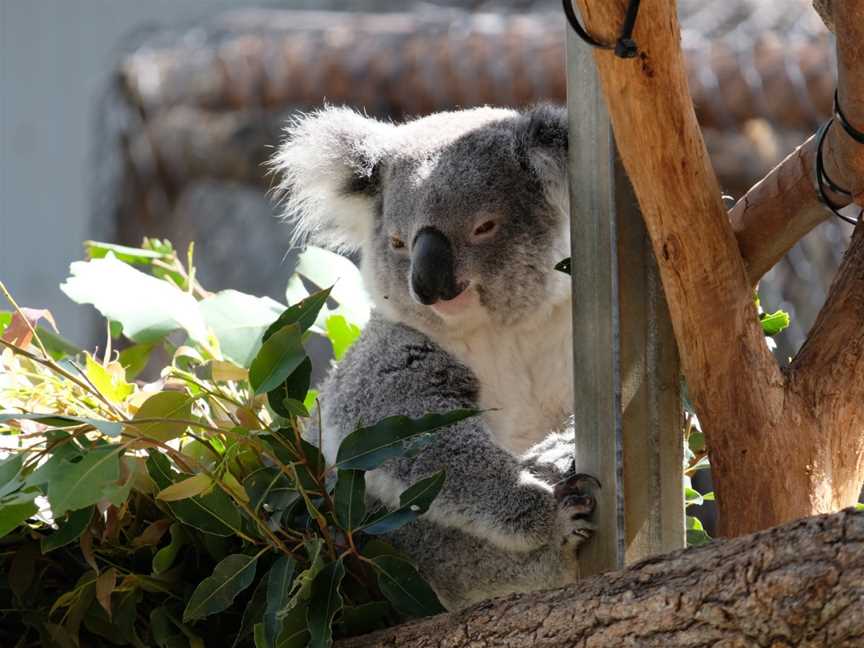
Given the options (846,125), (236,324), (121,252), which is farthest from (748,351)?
(121,252)

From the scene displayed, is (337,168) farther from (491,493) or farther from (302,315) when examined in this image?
(491,493)

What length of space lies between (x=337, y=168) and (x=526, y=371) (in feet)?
1.85

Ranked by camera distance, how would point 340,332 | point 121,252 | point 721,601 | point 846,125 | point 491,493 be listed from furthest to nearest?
point 340,332 < point 121,252 < point 491,493 < point 846,125 < point 721,601

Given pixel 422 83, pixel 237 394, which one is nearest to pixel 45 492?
pixel 237 394

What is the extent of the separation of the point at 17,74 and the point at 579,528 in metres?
6.29

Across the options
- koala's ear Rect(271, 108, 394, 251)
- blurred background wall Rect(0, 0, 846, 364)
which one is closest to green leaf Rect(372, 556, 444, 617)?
koala's ear Rect(271, 108, 394, 251)

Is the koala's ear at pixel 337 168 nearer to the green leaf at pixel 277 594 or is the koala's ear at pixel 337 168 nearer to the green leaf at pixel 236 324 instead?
the green leaf at pixel 236 324

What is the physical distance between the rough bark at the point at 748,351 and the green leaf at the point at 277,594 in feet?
1.98

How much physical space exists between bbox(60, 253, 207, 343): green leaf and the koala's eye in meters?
0.63

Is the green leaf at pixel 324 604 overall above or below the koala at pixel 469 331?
below

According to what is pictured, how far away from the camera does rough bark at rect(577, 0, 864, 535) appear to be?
5.36ft

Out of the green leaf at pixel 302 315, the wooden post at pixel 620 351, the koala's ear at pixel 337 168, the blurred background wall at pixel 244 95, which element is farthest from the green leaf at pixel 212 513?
the blurred background wall at pixel 244 95

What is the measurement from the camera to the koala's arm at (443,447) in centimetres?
201

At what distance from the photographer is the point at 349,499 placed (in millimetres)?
1801
